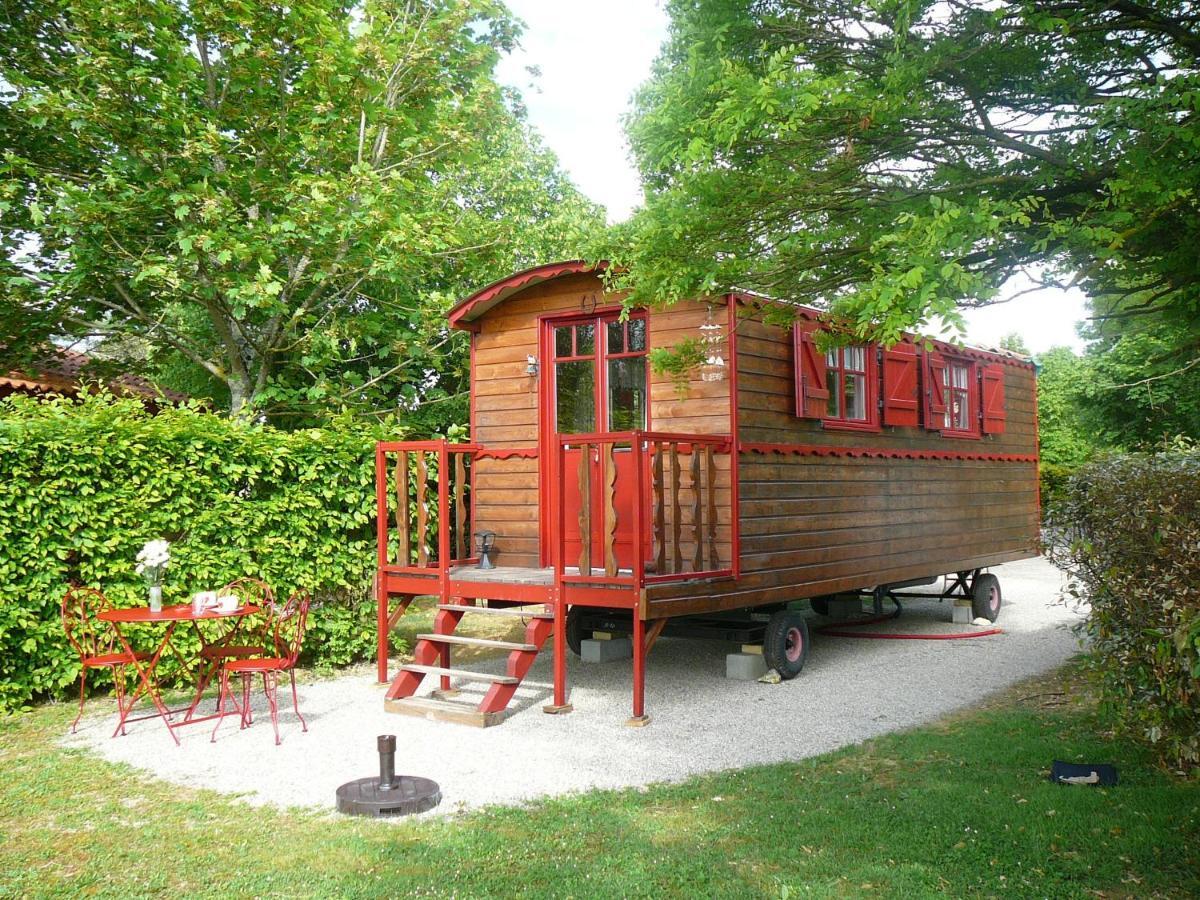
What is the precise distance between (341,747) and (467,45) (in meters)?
8.63

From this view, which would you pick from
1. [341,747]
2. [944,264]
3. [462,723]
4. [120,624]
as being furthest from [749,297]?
[120,624]

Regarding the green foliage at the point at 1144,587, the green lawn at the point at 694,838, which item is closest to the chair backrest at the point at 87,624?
the green lawn at the point at 694,838

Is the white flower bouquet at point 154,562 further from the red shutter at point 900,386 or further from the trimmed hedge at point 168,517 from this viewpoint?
the red shutter at point 900,386

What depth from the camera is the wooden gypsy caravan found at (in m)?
6.71

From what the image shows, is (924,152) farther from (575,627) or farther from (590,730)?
(575,627)

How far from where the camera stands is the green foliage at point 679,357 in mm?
6977

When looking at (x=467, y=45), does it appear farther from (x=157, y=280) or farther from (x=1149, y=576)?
(x=1149, y=576)

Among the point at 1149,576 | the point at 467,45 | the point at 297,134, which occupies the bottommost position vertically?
the point at 1149,576

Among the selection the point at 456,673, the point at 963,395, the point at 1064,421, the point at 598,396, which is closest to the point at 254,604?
the point at 456,673

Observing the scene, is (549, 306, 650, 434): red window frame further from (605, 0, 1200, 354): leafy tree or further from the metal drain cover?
the metal drain cover

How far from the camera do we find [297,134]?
34.2 ft

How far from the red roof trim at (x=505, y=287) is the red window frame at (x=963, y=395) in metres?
4.71

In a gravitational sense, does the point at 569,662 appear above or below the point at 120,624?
below

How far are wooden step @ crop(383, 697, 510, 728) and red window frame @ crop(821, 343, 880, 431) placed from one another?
12.8 ft
